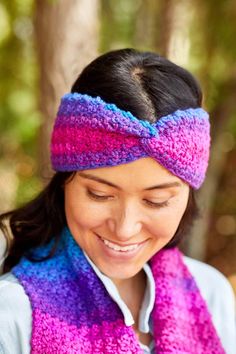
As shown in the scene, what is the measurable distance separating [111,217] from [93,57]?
36.2 inches

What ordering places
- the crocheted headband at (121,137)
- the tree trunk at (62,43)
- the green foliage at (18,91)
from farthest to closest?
the green foliage at (18,91) < the tree trunk at (62,43) < the crocheted headband at (121,137)

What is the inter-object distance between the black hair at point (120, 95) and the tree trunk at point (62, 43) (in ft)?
1.37

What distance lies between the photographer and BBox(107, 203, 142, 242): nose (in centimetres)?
132

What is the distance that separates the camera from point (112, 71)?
1.33 metres

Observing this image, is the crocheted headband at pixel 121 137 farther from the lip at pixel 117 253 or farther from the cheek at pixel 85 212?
the lip at pixel 117 253

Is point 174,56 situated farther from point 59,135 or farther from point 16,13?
point 59,135

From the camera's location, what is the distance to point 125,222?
132 centimetres

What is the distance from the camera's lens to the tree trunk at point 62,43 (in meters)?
2.04

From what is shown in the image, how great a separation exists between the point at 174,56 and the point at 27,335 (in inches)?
59.6

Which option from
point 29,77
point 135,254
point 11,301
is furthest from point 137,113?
point 29,77

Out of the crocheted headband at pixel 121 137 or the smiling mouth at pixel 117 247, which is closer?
the crocheted headband at pixel 121 137

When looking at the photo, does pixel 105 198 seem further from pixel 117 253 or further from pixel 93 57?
pixel 93 57

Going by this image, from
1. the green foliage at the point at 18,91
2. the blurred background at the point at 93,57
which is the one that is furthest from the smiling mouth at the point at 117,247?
the green foliage at the point at 18,91

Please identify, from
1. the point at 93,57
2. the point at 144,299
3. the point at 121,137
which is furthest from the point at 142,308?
the point at 93,57
